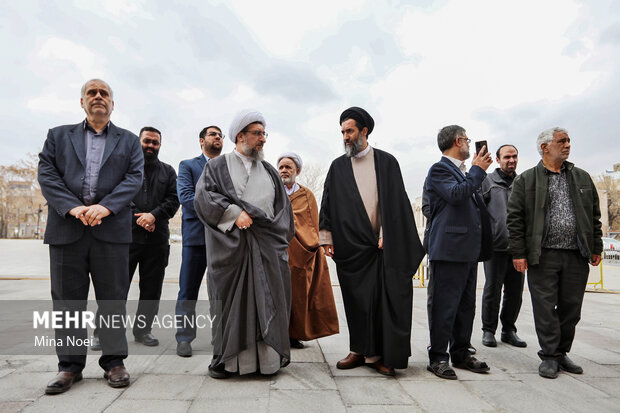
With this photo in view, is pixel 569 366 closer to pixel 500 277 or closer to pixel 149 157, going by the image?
pixel 500 277

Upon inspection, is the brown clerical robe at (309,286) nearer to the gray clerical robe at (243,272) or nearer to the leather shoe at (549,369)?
the gray clerical robe at (243,272)

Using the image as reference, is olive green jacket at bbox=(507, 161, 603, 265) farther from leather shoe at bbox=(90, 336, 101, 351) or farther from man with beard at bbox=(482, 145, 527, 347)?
leather shoe at bbox=(90, 336, 101, 351)

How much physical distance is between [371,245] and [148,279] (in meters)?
2.16

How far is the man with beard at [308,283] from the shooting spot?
3934 mm

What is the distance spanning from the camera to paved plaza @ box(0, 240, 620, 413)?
7.82 ft

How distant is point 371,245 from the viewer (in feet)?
10.7

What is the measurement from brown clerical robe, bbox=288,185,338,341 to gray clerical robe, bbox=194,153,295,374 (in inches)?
31.3

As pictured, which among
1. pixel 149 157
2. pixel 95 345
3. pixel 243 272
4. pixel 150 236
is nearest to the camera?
pixel 243 272

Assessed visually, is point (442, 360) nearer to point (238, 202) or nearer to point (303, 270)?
point (303, 270)

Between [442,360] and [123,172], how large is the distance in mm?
2672

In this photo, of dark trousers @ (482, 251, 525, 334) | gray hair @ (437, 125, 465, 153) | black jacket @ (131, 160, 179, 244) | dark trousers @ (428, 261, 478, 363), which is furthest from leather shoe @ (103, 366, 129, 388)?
dark trousers @ (482, 251, 525, 334)

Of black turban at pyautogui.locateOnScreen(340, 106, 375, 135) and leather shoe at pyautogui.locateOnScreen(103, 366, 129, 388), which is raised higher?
black turban at pyautogui.locateOnScreen(340, 106, 375, 135)

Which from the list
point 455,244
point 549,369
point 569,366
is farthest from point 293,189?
point 569,366

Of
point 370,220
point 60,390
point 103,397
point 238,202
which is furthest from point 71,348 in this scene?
point 370,220
